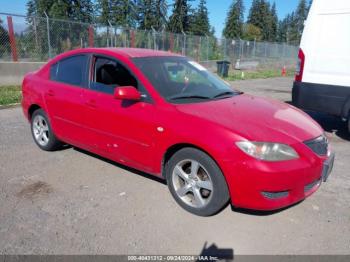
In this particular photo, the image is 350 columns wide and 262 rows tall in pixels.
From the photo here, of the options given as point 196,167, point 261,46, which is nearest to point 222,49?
point 261,46

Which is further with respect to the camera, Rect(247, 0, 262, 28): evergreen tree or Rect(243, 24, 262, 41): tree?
Rect(247, 0, 262, 28): evergreen tree

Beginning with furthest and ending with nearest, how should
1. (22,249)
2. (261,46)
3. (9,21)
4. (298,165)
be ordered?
(261,46)
(9,21)
(298,165)
(22,249)

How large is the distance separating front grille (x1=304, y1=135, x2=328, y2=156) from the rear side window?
2901 millimetres

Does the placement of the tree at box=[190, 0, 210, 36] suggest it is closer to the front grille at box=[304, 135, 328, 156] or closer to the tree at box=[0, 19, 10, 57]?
the tree at box=[0, 19, 10, 57]

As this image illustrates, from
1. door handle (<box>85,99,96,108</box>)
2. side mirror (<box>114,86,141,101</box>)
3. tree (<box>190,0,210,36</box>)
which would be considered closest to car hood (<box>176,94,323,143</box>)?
side mirror (<box>114,86,141,101</box>)

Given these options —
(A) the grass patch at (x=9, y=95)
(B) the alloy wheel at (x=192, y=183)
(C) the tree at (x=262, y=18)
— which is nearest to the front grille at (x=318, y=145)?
(B) the alloy wheel at (x=192, y=183)

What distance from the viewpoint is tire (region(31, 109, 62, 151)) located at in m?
5.20

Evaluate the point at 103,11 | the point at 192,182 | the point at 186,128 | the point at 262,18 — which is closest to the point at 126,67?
the point at 186,128

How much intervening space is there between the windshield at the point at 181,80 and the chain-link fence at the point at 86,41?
10.8 metres

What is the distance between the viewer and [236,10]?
8250cm

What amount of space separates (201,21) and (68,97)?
63390 mm

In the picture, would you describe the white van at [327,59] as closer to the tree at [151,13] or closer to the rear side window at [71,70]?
the rear side window at [71,70]

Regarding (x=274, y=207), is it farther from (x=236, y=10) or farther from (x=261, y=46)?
(x=236, y=10)

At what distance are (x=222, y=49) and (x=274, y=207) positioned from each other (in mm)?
25525
